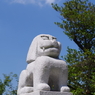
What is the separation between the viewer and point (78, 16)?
1052 centimetres

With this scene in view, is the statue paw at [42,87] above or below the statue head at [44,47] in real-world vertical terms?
below

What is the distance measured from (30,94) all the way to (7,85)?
9281 millimetres

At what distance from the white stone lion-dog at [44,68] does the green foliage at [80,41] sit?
4825 mm

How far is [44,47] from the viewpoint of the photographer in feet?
15.5

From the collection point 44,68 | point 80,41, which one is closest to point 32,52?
point 44,68

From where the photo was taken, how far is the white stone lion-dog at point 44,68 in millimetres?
4461

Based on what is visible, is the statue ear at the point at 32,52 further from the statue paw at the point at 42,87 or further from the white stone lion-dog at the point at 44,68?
the statue paw at the point at 42,87

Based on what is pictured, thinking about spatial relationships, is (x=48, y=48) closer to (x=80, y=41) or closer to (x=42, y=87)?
(x=42, y=87)

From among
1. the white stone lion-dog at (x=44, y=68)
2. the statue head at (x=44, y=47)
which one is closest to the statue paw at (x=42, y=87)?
the white stone lion-dog at (x=44, y=68)

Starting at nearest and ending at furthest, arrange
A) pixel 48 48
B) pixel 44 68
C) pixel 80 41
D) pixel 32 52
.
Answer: pixel 44 68 < pixel 48 48 < pixel 32 52 < pixel 80 41

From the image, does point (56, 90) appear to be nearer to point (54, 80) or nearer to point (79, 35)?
point (54, 80)

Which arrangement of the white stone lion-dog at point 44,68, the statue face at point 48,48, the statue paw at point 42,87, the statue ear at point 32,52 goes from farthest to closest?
the statue ear at point 32,52
the statue face at point 48,48
the white stone lion-dog at point 44,68
the statue paw at point 42,87

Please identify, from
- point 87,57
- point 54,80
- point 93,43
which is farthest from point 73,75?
point 54,80

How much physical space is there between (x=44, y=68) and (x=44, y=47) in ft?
1.58
